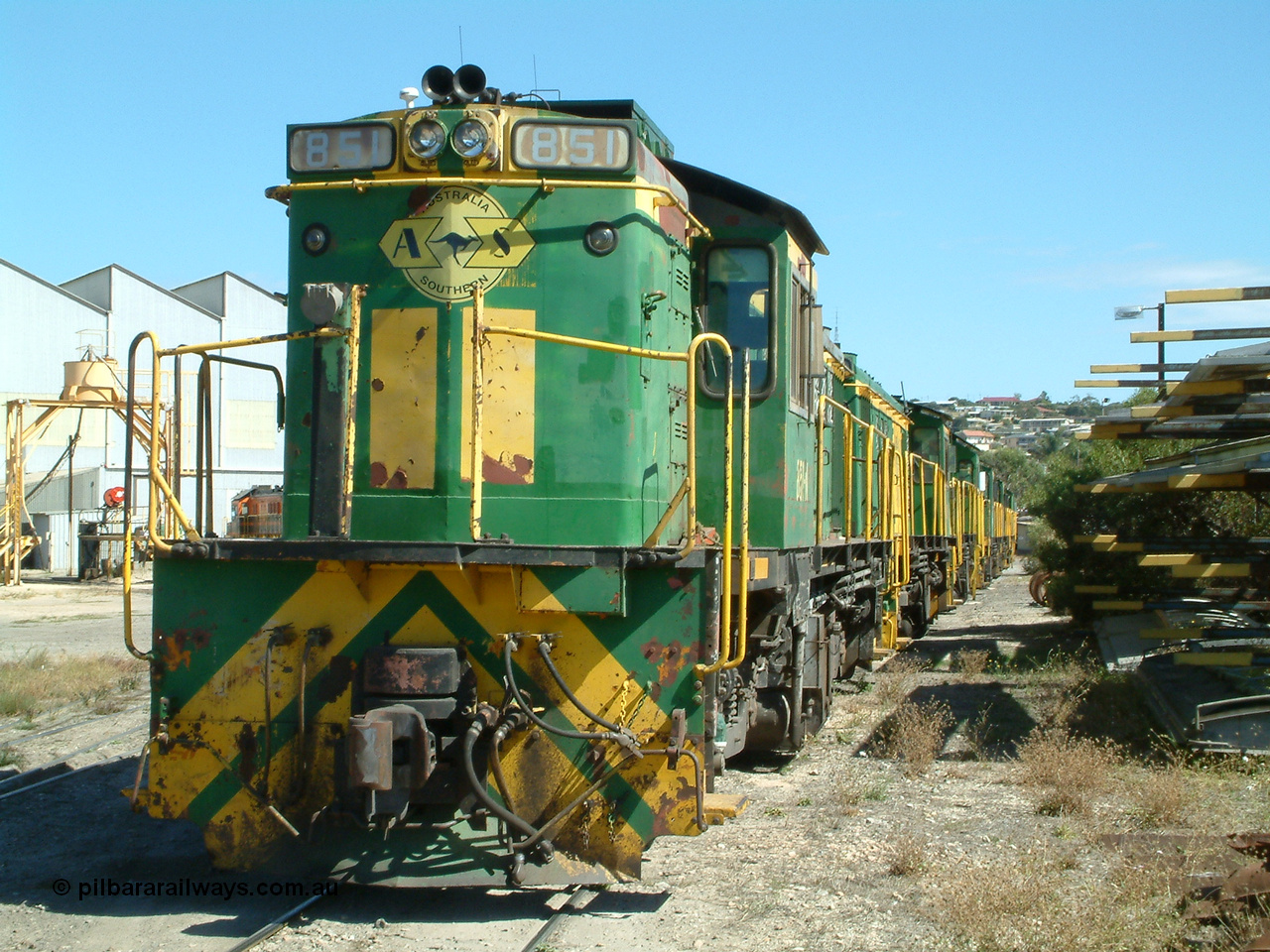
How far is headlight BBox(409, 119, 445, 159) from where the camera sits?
5031 millimetres

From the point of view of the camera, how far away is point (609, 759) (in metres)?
4.72

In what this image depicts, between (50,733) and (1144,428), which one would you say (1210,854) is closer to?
(1144,428)

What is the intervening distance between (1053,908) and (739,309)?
3.26 meters

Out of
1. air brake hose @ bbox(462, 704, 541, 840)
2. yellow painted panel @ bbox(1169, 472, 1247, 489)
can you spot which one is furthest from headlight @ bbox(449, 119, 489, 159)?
yellow painted panel @ bbox(1169, 472, 1247, 489)

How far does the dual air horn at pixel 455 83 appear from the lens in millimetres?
5078

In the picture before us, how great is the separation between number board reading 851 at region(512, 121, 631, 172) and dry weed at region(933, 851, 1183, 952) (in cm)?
339

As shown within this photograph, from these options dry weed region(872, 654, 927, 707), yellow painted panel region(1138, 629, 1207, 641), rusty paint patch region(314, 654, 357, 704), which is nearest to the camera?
rusty paint patch region(314, 654, 357, 704)

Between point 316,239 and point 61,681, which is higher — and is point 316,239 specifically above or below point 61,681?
above

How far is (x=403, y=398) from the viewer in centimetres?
507

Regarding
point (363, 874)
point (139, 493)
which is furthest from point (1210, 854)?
point (139, 493)

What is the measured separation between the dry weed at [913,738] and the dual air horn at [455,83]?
16.9 ft

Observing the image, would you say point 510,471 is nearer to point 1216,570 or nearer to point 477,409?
point 477,409

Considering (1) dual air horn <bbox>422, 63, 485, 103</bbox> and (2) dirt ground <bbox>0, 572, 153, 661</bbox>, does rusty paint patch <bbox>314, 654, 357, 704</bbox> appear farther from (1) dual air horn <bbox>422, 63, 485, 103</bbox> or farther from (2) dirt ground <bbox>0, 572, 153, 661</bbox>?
(2) dirt ground <bbox>0, 572, 153, 661</bbox>

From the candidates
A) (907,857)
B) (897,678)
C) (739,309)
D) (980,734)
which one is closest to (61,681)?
(897,678)
